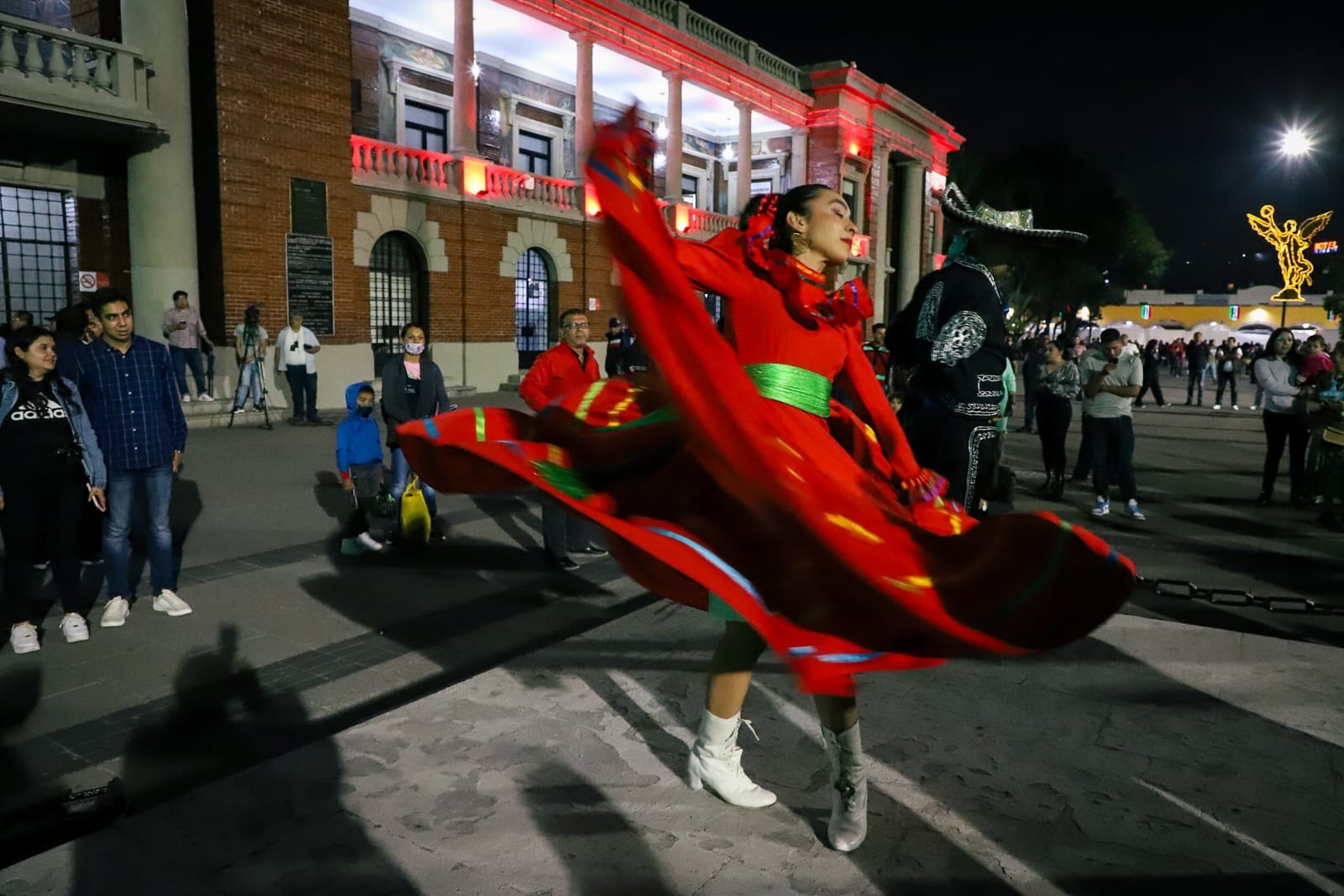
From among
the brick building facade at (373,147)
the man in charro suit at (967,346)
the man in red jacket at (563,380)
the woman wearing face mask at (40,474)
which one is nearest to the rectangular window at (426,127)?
the brick building facade at (373,147)

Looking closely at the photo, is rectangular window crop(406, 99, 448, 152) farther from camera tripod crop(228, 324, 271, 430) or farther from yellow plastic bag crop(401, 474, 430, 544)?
yellow plastic bag crop(401, 474, 430, 544)

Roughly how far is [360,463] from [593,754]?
4.33 m

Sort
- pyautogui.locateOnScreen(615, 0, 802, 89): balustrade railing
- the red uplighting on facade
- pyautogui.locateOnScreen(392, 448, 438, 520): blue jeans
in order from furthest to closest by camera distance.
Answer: pyautogui.locateOnScreen(615, 0, 802, 89): balustrade railing → the red uplighting on facade → pyautogui.locateOnScreen(392, 448, 438, 520): blue jeans

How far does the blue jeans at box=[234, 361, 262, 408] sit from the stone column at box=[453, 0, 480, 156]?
805 cm

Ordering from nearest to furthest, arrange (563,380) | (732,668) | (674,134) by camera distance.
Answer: (732,668) < (563,380) < (674,134)

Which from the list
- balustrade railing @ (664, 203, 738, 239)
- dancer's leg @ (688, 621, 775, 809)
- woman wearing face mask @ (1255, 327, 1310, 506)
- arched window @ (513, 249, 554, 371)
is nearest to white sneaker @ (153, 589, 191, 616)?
dancer's leg @ (688, 621, 775, 809)

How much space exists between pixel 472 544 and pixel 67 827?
4.42 m

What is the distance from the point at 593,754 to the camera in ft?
11.6

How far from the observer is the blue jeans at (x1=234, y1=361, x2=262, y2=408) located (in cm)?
1391

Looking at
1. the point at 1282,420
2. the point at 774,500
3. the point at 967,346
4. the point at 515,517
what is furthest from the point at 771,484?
the point at 1282,420

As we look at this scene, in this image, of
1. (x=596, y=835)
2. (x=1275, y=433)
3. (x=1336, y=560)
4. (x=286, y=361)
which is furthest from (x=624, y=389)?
(x=286, y=361)

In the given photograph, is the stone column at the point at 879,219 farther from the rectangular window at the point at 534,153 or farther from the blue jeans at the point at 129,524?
the blue jeans at the point at 129,524

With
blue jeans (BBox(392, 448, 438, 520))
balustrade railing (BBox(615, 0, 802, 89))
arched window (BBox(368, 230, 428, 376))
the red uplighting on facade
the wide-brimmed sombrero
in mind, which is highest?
balustrade railing (BBox(615, 0, 802, 89))

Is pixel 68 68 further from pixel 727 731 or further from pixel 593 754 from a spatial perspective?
pixel 727 731
